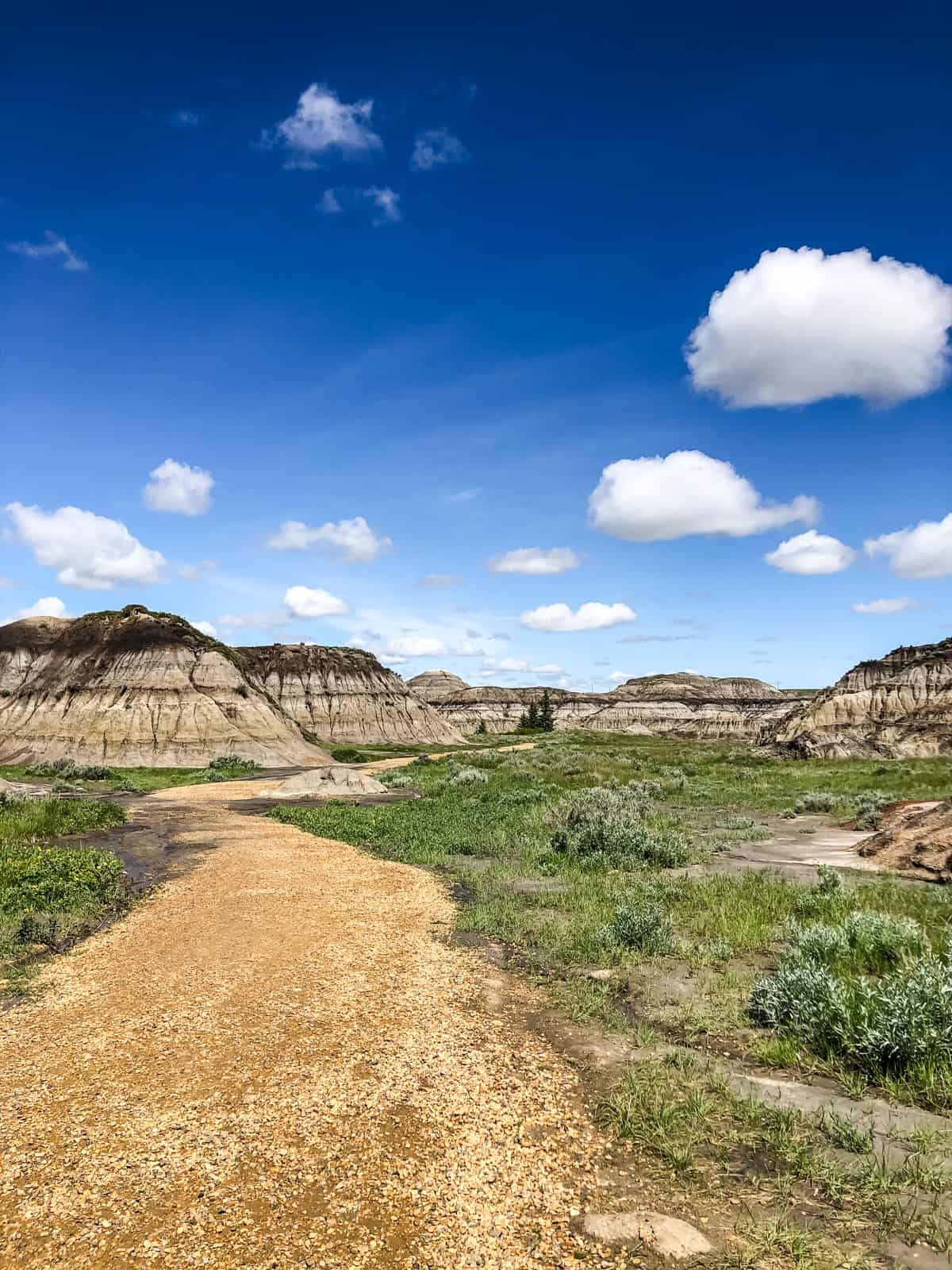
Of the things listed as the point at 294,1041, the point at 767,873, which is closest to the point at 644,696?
the point at 767,873

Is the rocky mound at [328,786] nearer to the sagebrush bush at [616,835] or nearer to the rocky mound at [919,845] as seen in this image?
the sagebrush bush at [616,835]

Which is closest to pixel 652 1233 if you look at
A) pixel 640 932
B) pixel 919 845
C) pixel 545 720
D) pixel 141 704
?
pixel 640 932

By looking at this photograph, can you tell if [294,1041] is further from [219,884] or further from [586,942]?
[219,884]

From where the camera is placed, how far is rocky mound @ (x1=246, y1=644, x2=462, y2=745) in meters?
93.8

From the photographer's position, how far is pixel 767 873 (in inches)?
585

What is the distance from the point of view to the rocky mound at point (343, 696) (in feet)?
308

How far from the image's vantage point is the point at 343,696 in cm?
9688

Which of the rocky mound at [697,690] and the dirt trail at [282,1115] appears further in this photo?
the rocky mound at [697,690]

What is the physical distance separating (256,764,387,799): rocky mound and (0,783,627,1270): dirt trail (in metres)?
22.9

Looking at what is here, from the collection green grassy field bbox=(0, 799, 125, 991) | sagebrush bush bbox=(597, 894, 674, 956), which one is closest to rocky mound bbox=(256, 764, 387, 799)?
green grassy field bbox=(0, 799, 125, 991)

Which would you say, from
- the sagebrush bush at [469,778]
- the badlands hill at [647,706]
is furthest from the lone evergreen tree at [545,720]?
the sagebrush bush at [469,778]

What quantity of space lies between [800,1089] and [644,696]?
515 ft

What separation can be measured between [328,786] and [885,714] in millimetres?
58716

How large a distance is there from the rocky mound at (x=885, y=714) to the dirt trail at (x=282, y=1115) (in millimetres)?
59027
